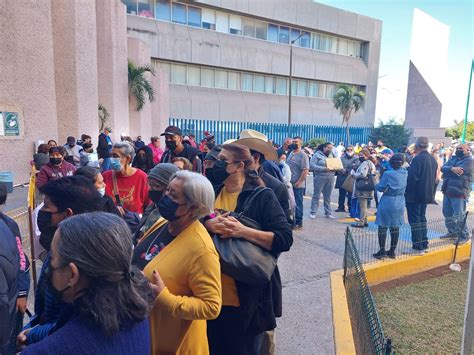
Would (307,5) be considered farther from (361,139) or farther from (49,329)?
(49,329)

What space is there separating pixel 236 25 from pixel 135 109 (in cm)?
1335

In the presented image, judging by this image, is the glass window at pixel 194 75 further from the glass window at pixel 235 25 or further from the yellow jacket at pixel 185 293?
the yellow jacket at pixel 185 293

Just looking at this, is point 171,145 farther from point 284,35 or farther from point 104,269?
point 284,35

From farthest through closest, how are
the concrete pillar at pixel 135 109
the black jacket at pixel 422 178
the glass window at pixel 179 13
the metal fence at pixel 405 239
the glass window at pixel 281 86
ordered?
the glass window at pixel 281 86, the glass window at pixel 179 13, the concrete pillar at pixel 135 109, the black jacket at pixel 422 178, the metal fence at pixel 405 239

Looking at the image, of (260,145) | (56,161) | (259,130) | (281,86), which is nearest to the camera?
(260,145)

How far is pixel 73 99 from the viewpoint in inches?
504

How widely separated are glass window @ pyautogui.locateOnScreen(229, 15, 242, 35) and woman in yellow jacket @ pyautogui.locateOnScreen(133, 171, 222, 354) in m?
29.1

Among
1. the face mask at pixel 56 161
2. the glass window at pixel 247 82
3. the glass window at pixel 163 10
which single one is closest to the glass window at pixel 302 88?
the glass window at pixel 247 82

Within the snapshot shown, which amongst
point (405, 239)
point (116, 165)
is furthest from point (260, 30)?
point (116, 165)

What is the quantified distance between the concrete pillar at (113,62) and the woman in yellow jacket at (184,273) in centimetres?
1587

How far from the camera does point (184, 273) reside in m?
1.75

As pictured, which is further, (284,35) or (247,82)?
(284,35)

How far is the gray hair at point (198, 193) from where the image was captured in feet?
6.25

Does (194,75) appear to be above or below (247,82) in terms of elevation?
above
